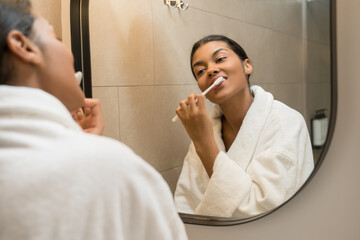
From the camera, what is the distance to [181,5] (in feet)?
2.76

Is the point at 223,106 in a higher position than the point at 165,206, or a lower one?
higher

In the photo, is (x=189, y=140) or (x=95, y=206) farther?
(x=189, y=140)

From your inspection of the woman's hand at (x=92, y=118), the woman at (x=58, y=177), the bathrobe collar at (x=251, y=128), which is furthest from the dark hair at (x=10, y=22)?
the bathrobe collar at (x=251, y=128)

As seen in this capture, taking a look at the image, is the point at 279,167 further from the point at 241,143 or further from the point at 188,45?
the point at 188,45

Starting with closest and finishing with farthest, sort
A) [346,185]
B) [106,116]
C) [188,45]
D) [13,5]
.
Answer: [13,5] < [346,185] < [188,45] < [106,116]

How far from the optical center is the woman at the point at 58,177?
15.7 inches

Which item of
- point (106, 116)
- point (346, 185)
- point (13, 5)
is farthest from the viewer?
point (106, 116)

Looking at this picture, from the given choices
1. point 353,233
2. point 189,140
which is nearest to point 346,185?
point 353,233

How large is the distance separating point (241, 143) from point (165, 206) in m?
0.32

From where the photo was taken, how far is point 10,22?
48 cm

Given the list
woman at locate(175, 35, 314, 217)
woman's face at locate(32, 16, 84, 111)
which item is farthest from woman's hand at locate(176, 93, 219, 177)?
woman's face at locate(32, 16, 84, 111)

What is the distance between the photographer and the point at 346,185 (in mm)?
685

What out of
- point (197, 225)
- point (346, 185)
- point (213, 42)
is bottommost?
point (197, 225)

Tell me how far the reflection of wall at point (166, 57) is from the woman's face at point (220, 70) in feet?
0.07
